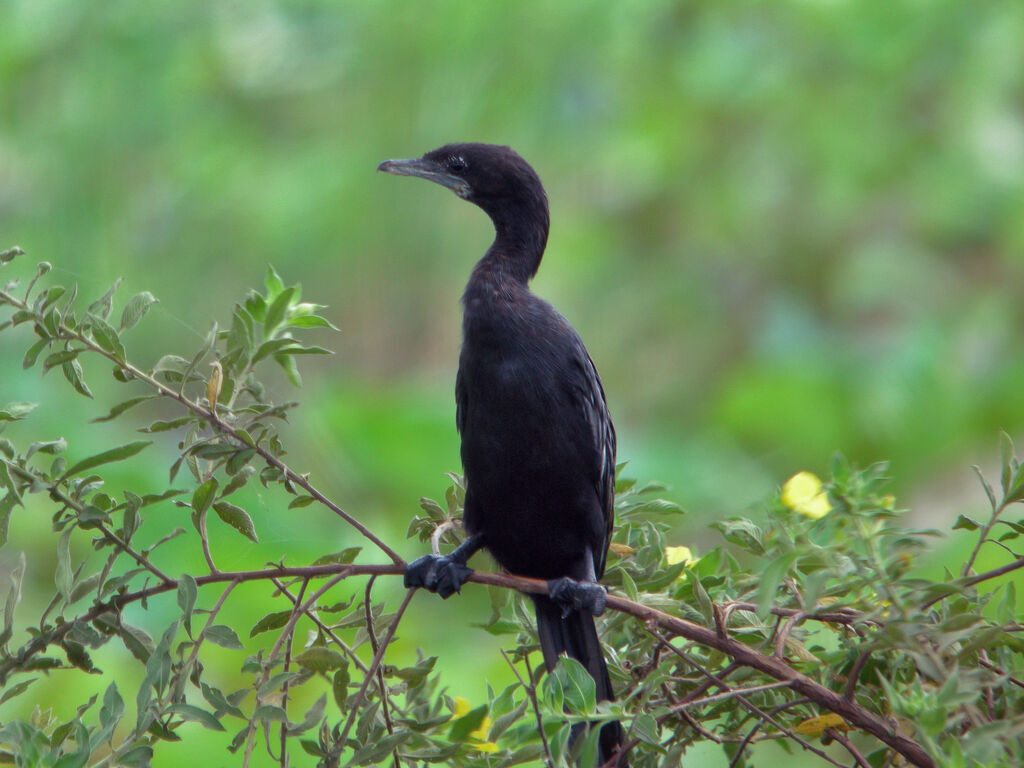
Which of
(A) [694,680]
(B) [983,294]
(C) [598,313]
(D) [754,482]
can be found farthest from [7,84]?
(A) [694,680]

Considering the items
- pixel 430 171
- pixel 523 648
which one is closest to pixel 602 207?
pixel 430 171

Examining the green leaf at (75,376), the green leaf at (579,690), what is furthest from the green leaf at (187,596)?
the green leaf at (579,690)

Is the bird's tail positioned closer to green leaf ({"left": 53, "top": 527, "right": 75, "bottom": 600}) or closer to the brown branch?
the brown branch

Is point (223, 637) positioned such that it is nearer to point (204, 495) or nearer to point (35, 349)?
point (204, 495)

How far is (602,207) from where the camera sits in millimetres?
4371

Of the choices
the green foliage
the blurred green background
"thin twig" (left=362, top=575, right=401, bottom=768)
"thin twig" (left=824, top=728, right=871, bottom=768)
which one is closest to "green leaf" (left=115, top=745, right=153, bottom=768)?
the green foliage

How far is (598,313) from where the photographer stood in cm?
426

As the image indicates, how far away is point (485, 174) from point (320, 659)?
1.07 metres

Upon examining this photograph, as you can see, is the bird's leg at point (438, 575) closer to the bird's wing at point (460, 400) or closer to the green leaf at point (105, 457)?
the bird's wing at point (460, 400)

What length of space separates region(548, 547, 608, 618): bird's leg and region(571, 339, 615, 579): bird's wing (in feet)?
0.67

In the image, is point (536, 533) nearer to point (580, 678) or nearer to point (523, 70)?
point (580, 678)

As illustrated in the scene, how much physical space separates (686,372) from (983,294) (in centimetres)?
102

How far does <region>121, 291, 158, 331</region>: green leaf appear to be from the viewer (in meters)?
1.18

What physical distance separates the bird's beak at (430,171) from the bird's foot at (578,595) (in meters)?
0.83
